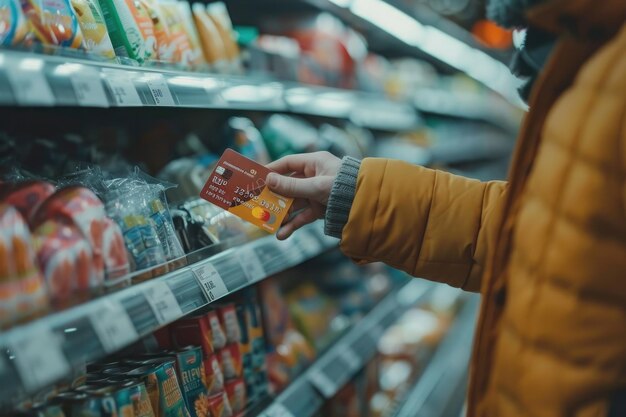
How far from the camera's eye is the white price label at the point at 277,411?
1559 mm

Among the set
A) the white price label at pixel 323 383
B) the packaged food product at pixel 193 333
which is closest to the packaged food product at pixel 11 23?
the packaged food product at pixel 193 333

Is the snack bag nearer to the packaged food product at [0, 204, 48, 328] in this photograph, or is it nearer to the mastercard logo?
the mastercard logo

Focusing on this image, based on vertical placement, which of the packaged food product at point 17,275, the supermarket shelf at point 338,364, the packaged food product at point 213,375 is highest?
the packaged food product at point 17,275

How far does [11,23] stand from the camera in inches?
39.6

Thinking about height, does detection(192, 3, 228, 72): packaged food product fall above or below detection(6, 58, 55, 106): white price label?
below

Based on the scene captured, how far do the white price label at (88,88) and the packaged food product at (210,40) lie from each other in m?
0.65

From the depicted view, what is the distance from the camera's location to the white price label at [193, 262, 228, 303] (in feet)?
4.06

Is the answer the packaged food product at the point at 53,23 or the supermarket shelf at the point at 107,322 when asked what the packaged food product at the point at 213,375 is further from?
the packaged food product at the point at 53,23

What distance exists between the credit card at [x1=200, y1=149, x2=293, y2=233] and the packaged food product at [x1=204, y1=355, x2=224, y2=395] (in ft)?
1.13

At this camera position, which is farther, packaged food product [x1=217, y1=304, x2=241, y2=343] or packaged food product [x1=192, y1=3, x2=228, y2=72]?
packaged food product [x1=192, y1=3, x2=228, y2=72]

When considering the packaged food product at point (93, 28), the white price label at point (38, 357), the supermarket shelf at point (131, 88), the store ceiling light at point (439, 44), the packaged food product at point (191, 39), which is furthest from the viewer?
the store ceiling light at point (439, 44)

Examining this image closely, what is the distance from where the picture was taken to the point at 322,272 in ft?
8.58

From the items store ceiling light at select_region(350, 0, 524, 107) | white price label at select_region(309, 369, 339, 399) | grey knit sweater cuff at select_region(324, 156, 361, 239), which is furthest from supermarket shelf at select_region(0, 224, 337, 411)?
store ceiling light at select_region(350, 0, 524, 107)

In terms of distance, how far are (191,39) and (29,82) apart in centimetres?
77
